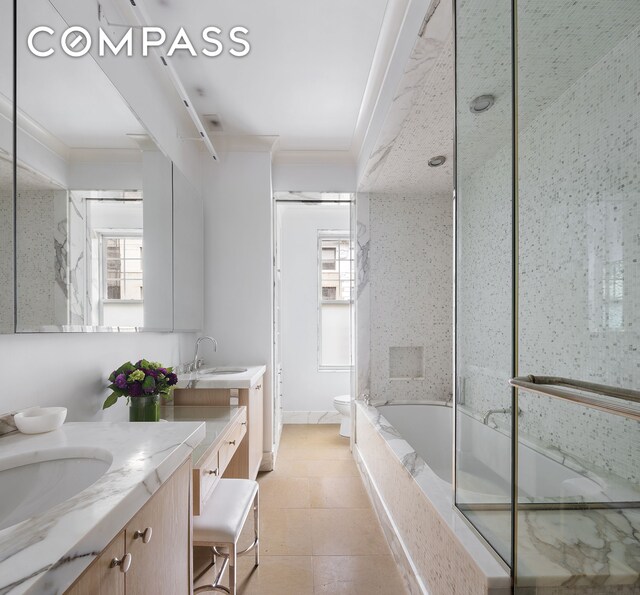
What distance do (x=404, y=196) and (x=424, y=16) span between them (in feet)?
7.05

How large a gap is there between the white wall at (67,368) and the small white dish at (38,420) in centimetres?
7

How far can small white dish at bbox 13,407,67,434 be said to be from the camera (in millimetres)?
1232

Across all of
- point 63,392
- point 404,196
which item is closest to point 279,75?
point 404,196

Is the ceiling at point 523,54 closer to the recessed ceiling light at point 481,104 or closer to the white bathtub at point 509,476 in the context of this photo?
the recessed ceiling light at point 481,104

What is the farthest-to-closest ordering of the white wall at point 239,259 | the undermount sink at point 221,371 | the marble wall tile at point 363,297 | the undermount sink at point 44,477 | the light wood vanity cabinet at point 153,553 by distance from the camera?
the marble wall tile at point 363,297, the white wall at point 239,259, the undermount sink at point 221,371, the undermount sink at point 44,477, the light wood vanity cabinet at point 153,553

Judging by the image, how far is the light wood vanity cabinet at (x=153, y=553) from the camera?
80 cm

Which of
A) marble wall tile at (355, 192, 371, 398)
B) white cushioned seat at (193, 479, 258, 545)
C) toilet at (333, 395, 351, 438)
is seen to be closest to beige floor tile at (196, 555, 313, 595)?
white cushioned seat at (193, 479, 258, 545)

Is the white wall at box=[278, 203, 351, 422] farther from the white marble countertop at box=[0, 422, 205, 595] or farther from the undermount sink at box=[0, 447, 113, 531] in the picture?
the undermount sink at box=[0, 447, 113, 531]

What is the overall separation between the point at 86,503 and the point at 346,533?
1977 millimetres

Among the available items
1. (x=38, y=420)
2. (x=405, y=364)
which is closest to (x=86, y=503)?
(x=38, y=420)

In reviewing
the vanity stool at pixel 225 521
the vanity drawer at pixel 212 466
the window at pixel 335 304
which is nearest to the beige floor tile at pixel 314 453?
the window at pixel 335 304

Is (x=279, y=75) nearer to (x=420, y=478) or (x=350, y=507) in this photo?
(x=420, y=478)

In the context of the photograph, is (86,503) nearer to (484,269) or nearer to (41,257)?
(41,257)

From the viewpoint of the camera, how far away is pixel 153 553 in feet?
3.39
